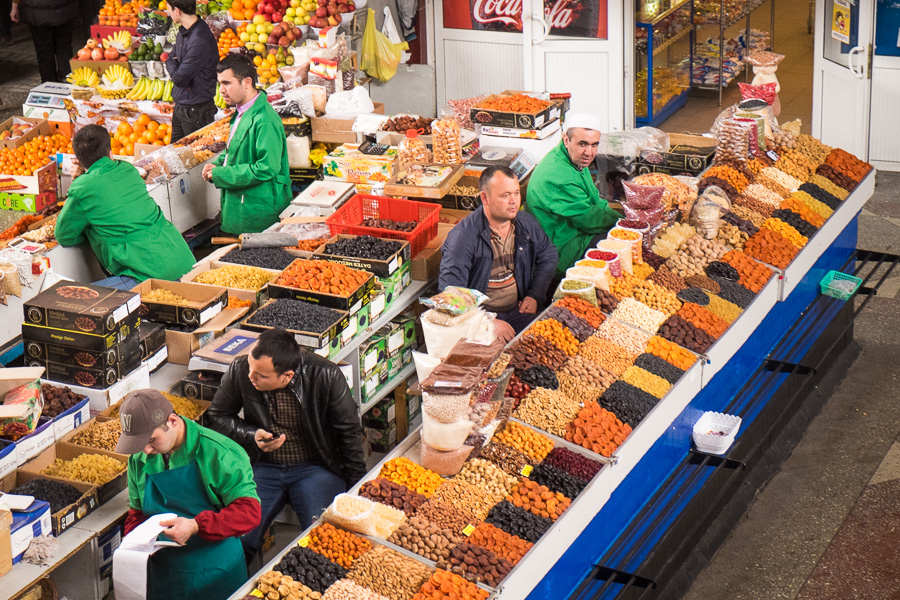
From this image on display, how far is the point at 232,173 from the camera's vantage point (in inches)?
294

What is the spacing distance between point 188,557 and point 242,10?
709 cm

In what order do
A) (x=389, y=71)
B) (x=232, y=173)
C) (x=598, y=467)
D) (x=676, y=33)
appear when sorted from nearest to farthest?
(x=598, y=467) → (x=232, y=173) → (x=389, y=71) → (x=676, y=33)

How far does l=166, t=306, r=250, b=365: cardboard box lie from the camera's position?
562cm

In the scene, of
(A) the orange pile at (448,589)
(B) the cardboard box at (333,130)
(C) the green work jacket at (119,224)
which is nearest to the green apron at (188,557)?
(A) the orange pile at (448,589)

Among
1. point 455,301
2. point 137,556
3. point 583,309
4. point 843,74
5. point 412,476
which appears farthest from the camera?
point 843,74

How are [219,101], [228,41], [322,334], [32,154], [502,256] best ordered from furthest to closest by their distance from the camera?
[228,41] < [219,101] < [32,154] < [502,256] < [322,334]

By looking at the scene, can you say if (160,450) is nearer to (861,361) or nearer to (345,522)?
(345,522)

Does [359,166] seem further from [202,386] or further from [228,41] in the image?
[228,41]

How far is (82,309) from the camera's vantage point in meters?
5.02

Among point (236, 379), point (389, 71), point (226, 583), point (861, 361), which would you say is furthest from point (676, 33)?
point (226, 583)

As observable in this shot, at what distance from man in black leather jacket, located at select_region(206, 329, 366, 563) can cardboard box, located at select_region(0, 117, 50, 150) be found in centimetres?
492

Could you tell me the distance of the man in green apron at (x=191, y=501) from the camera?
13.8 feet

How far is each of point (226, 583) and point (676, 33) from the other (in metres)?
9.42

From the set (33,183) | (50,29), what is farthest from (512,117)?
(50,29)
